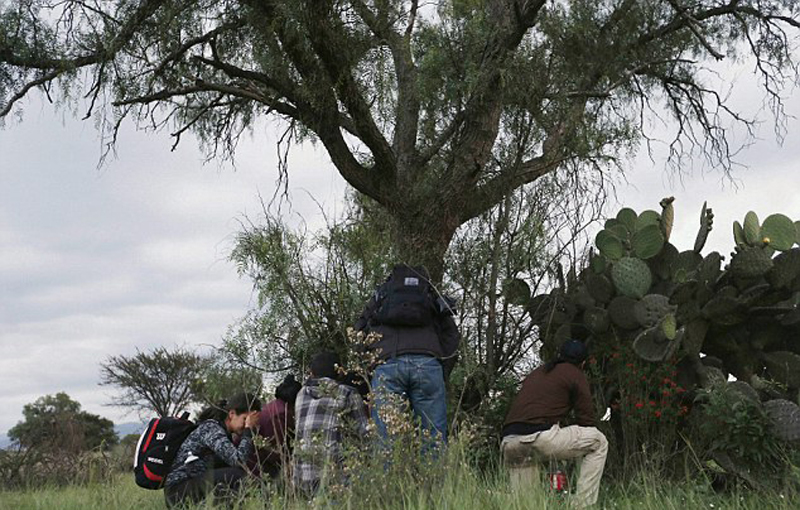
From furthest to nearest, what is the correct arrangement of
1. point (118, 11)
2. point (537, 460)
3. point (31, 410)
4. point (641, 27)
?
point (31, 410) < point (641, 27) < point (118, 11) < point (537, 460)

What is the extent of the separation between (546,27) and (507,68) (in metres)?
1.33

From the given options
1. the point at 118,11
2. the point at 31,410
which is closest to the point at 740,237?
the point at 118,11

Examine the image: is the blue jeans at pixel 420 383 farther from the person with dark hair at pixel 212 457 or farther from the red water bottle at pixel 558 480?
the person with dark hair at pixel 212 457

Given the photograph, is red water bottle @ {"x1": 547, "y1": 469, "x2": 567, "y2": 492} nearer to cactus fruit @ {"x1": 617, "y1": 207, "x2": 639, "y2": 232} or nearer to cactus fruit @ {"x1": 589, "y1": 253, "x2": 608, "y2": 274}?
cactus fruit @ {"x1": 589, "y1": 253, "x2": 608, "y2": 274}

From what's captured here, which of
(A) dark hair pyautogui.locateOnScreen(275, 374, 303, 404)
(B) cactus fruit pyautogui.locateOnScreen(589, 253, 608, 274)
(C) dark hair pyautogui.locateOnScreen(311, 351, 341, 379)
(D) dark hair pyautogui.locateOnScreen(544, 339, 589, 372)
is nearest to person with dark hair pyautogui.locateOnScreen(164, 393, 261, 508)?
(A) dark hair pyautogui.locateOnScreen(275, 374, 303, 404)

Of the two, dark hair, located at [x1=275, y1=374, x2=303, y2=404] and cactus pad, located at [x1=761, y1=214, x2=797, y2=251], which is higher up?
cactus pad, located at [x1=761, y1=214, x2=797, y2=251]

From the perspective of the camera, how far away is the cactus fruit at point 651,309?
8719 mm

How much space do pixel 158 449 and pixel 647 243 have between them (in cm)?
507

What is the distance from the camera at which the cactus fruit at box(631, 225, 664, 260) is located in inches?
369

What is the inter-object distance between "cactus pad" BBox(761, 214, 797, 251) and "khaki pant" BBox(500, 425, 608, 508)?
11.3 ft

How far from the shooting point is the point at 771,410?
8.09m

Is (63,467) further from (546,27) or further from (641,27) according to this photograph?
(641,27)

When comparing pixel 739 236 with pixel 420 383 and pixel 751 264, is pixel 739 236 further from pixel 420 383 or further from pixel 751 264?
pixel 420 383

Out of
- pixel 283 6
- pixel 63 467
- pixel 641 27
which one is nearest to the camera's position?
pixel 283 6
